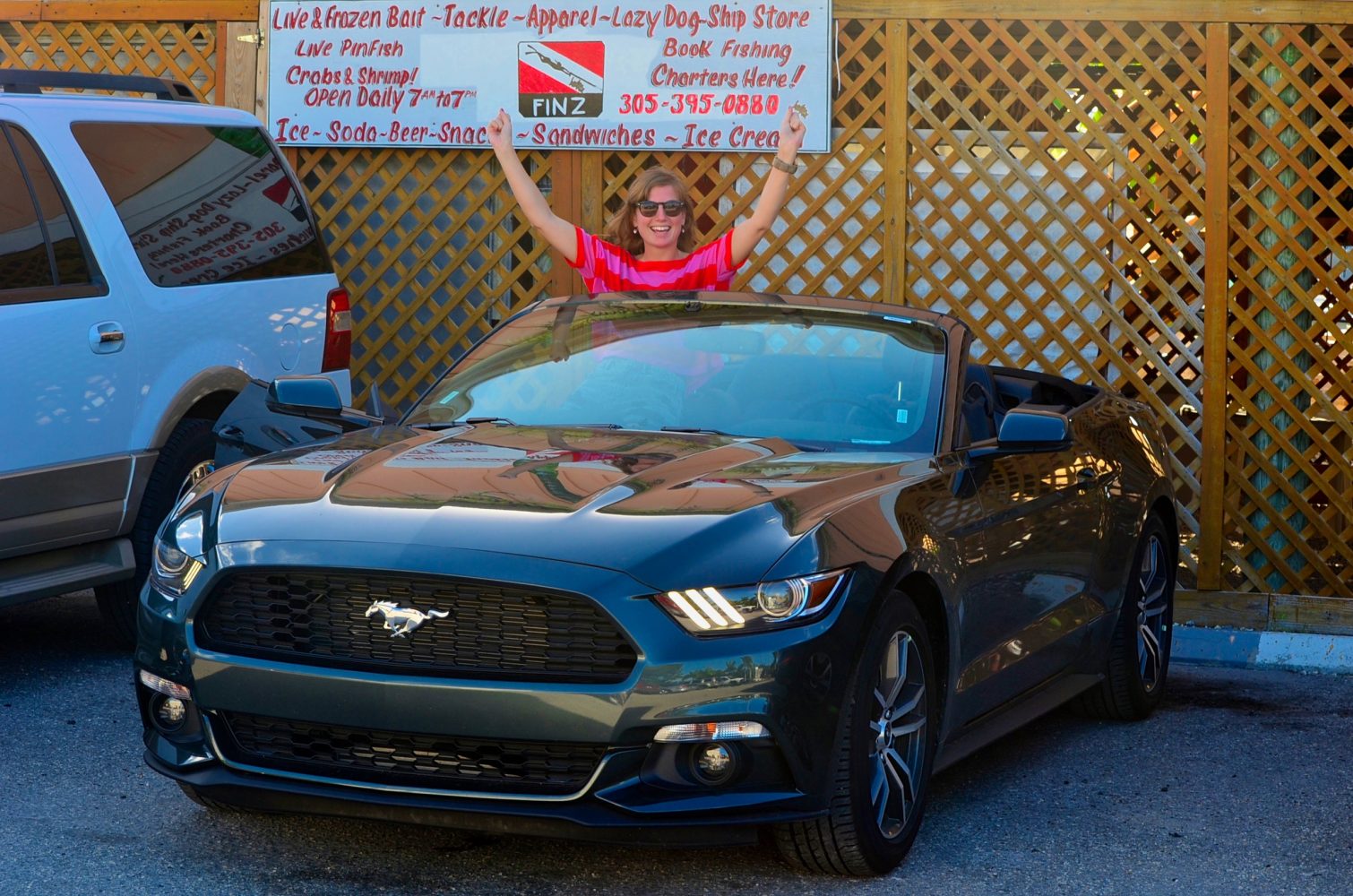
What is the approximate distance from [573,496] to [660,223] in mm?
2671

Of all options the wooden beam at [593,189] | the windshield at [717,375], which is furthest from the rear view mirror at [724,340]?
the wooden beam at [593,189]

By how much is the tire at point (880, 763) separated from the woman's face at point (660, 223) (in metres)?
2.60

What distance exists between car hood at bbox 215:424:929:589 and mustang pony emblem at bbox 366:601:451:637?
0.14 metres

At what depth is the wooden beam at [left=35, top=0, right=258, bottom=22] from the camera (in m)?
9.47

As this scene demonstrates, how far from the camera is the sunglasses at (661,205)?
6.89m

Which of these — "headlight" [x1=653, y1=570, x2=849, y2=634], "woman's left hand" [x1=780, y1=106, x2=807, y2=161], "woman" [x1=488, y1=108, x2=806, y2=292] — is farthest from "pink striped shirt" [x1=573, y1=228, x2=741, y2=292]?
"headlight" [x1=653, y1=570, x2=849, y2=634]

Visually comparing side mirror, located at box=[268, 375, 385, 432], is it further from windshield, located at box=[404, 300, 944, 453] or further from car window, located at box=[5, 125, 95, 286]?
car window, located at box=[5, 125, 95, 286]

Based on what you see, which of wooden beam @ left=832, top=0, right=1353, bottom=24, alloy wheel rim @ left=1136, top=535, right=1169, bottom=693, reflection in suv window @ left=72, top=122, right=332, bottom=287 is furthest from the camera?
wooden beam @ left=832, top=0, right=1353, bottom=24

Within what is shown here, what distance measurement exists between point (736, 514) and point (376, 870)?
1.18m

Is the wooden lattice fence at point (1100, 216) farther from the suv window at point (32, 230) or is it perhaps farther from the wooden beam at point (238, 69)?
the suv window at point (32, 230)

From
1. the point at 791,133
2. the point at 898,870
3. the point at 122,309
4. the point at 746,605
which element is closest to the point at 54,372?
the point at 122,309

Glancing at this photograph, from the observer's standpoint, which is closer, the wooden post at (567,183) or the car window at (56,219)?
the car window at (56,219)

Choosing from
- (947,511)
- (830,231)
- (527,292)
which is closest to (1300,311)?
(830,231)

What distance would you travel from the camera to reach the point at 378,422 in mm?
5719
